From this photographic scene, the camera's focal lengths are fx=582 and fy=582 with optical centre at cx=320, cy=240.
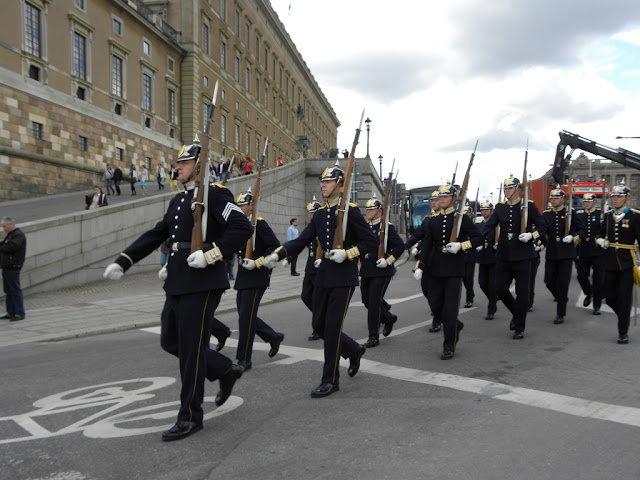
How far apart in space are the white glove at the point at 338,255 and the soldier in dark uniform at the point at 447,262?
2005 millimetres

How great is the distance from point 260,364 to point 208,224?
8.31 ft

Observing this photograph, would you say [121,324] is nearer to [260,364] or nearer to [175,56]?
[260,364]

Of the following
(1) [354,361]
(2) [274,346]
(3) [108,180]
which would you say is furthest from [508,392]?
(3) [108,180]

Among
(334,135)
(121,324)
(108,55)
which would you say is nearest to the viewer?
(121,324)

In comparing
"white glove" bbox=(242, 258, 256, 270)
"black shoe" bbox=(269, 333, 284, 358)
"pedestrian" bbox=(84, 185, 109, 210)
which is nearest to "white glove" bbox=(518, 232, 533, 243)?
"black shoe" bbox=(269, 333, 284, 358)

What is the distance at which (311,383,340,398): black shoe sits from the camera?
5109 millimetres

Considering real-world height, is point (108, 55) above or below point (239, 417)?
above

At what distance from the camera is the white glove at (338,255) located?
17.6ft

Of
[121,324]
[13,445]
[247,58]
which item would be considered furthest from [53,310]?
[247,58]

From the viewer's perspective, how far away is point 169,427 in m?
4.37

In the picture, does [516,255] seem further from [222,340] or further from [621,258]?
[222,340]

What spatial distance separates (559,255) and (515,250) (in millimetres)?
1992

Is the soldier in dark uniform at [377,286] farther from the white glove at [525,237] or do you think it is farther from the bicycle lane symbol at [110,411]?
the bicycle lane symbol at [110,411]

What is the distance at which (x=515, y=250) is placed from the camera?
8.44 meters
